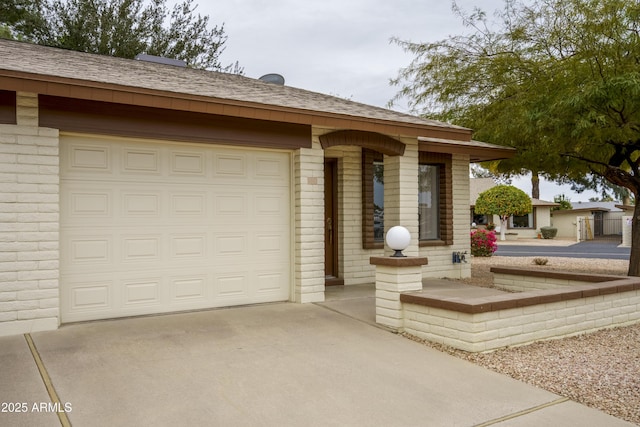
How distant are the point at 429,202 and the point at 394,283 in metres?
5.22

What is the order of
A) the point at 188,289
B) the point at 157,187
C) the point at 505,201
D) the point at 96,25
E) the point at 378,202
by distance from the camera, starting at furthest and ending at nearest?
the point at 505,201 → the point at 96,25 → the point at 378,202 → the point at 188,289 → the point at 157,187

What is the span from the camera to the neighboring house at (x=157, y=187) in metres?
5.35

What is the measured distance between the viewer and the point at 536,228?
34781 mm

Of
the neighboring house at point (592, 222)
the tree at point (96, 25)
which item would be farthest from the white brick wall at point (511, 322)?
the neighboring house at point (592, 222)

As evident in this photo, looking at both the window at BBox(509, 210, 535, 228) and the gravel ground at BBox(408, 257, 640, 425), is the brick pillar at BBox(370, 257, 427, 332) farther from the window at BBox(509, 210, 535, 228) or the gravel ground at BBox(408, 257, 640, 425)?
the window at BBox(509, 210, 535, 228)

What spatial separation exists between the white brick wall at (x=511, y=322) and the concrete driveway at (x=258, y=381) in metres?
0.29

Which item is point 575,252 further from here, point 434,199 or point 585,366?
point 585,366

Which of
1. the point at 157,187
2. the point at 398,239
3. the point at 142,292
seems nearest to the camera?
the point at 398,239

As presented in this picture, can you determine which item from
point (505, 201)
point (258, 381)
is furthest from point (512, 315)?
point (505, 201)

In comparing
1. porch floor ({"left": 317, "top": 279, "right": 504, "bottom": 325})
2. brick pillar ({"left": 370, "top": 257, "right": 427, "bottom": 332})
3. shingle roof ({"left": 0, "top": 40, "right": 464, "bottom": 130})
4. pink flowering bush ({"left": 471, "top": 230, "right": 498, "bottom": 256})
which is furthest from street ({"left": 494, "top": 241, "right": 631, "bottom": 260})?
brick pillar ({"left": 370, "top": 257, "right": 427, "bottom": 332})

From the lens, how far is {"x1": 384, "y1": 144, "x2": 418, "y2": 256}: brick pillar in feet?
27.8

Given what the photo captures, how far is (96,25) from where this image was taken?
16.7 m

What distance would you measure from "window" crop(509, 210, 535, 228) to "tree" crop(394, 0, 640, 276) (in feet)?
79.7

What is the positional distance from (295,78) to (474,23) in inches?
650
